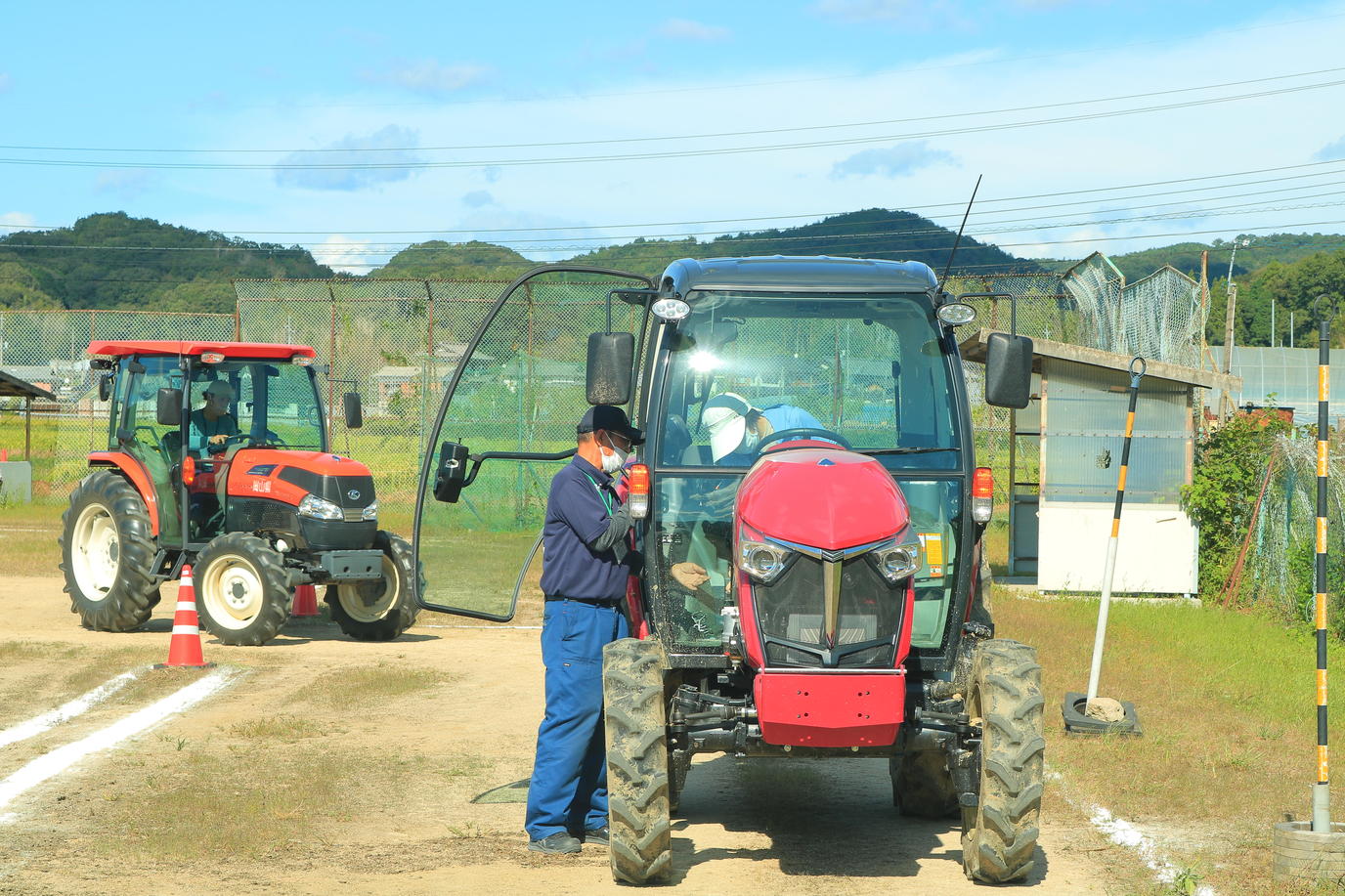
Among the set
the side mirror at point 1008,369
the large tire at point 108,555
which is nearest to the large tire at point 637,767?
the side mirror at point 1008,369

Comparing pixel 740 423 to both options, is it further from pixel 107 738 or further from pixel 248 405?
pixel 248 405

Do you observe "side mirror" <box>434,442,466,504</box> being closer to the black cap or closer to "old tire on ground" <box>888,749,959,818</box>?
the black cap

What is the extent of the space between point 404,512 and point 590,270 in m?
18.1

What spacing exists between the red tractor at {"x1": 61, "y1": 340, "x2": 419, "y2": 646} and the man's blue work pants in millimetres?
6668

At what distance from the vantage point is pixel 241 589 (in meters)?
12.8

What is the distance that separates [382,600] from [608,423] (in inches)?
294

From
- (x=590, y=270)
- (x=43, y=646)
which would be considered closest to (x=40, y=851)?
(x=590, y=270)

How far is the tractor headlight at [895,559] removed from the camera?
217 inches

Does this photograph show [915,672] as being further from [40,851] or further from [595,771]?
[40,851]

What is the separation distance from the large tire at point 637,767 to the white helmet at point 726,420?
1.10m

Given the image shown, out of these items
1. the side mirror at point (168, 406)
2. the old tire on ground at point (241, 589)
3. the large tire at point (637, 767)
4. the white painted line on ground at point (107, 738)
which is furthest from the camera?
the side mirror at point (168, 406)

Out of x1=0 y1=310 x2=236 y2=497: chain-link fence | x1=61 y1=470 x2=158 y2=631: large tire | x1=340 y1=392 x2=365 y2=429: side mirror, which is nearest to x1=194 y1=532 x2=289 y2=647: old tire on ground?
x1=61 y1=470 x2=158 y2=631: large tire

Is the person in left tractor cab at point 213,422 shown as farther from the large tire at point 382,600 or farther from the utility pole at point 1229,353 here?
the utility pole at point 1229,353

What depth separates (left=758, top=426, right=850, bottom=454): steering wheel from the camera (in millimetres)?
6328
